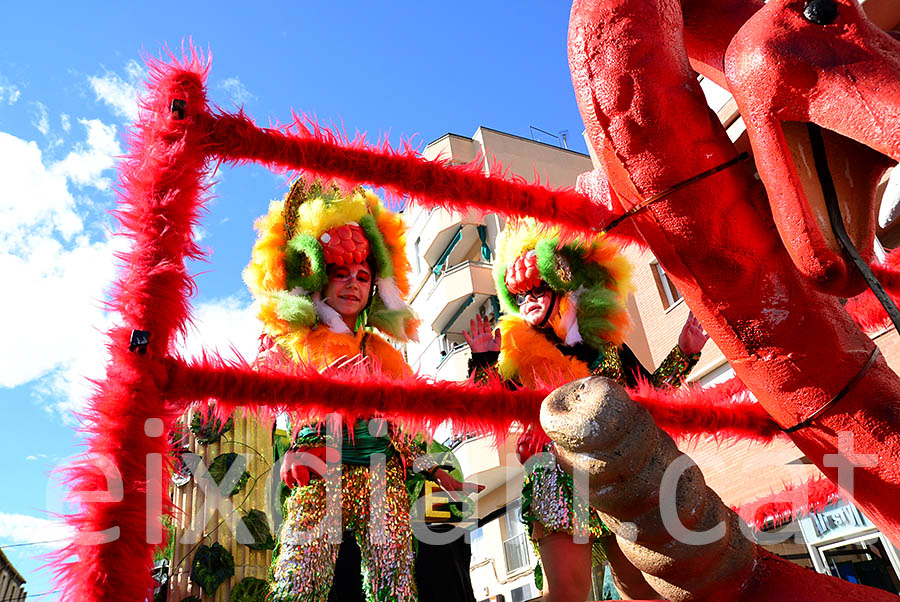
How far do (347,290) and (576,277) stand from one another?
103 cm

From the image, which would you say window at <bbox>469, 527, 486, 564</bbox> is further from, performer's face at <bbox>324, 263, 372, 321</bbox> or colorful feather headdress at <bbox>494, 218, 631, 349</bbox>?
performer's face at <bbox>324, 263, 372, 321</bbox>

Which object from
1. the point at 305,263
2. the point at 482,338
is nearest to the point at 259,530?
the point at 305,263

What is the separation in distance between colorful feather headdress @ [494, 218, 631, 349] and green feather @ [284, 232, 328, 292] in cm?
79

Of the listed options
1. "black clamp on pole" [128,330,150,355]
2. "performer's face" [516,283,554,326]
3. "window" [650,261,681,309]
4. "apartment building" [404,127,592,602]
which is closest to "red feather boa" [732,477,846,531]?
"performer's face" [516,283,554,326]

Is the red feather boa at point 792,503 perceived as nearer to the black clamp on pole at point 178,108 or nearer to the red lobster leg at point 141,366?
the red lobster leg at point 141,366

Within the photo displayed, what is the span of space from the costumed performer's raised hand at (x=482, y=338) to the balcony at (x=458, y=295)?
34.4 feet

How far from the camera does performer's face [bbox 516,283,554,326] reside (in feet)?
9.41

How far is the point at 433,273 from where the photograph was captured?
16.0 metres

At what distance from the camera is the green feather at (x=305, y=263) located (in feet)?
7.85

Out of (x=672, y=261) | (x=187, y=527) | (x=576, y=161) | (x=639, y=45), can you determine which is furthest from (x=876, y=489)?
(x=576, y=161)

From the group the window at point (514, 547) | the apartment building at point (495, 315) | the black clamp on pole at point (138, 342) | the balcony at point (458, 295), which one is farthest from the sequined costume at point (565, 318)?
the window at point (514, 547)

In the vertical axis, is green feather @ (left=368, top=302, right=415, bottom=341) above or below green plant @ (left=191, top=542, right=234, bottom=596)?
above

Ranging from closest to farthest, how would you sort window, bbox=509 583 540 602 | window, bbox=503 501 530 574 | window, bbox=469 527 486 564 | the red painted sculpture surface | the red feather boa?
1. the red painted sculpture surface
2. the red feather boa
3. window, bbox=509 583 540 602
4. window, bbox=503 501 530 574
5. window, bbox=469 527 486 564

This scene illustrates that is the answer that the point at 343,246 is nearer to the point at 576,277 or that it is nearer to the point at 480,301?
the point at 576,277
